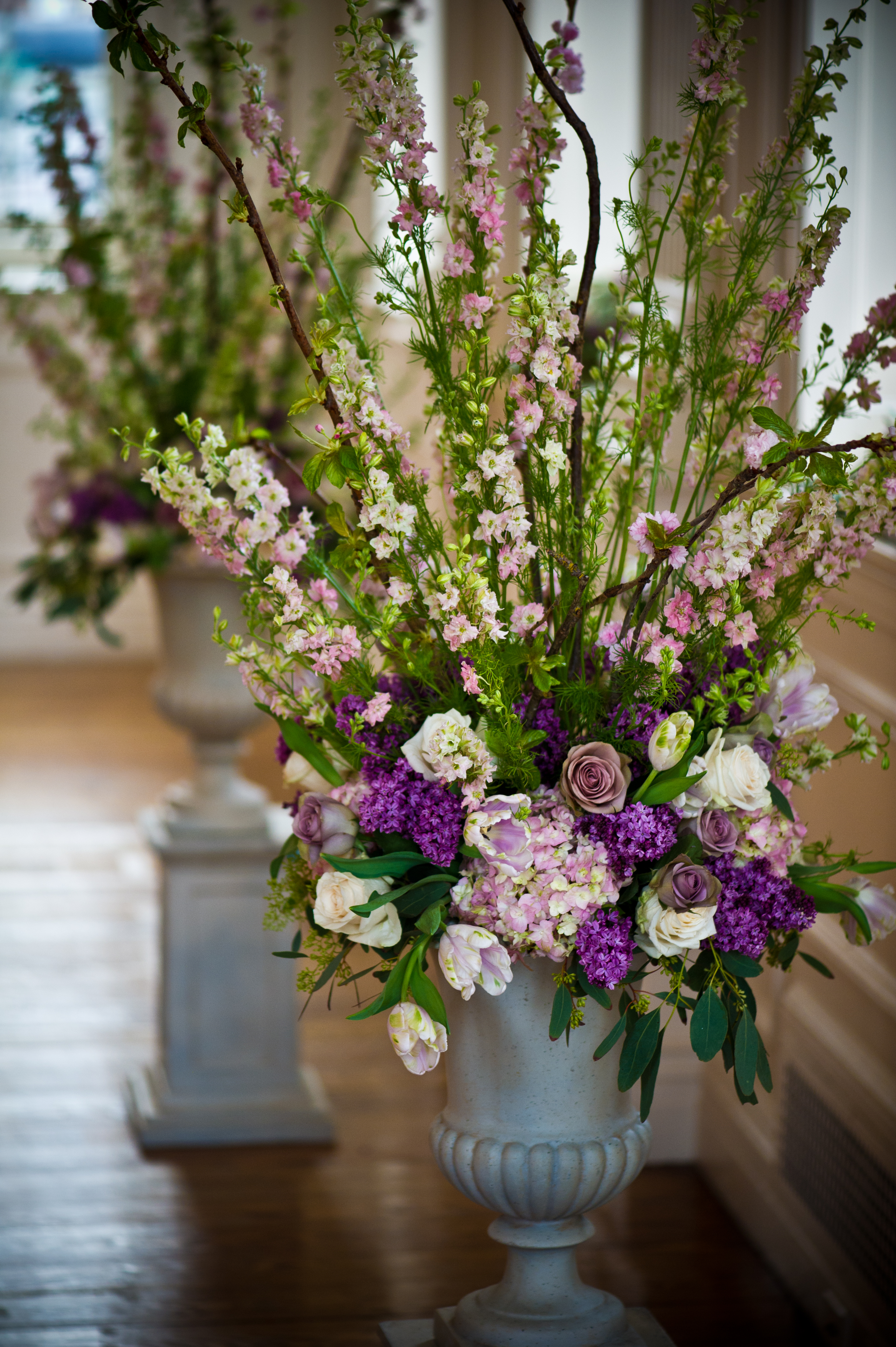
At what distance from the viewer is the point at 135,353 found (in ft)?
8.38

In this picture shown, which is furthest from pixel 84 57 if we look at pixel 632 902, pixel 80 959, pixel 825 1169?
pixel 632 902

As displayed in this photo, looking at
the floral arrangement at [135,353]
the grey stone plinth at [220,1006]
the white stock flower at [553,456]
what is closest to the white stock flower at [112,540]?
the floral arrangement at [135,353]

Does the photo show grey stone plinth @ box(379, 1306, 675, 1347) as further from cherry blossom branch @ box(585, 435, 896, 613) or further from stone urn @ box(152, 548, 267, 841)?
stone urn @ box(152, 548, 267, 841)

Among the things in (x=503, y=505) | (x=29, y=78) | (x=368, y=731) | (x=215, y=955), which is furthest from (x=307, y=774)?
(x=29, y=78)

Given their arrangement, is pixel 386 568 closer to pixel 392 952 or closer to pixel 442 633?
pixel 442 633

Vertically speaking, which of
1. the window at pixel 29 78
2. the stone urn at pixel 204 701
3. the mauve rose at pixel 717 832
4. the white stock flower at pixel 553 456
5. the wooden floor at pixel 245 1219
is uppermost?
the window at pixel 29 78

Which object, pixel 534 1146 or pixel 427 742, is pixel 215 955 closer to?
pixel 534 1146

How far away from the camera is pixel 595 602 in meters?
1.10

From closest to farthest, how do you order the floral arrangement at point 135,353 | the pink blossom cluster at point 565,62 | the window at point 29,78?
the pink blossom cluster at point 565,62
the floral arrangement at point 135,353
the window at point 29,78

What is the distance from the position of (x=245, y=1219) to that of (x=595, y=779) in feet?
5.37

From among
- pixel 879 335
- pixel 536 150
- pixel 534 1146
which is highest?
pixel 536 150

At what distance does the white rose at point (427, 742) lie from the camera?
41.8 inches

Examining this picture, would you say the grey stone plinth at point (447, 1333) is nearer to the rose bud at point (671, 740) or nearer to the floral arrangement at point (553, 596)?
the floral arrangement at point (553, 596)

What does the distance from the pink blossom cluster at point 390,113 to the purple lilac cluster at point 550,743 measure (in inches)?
14.4
